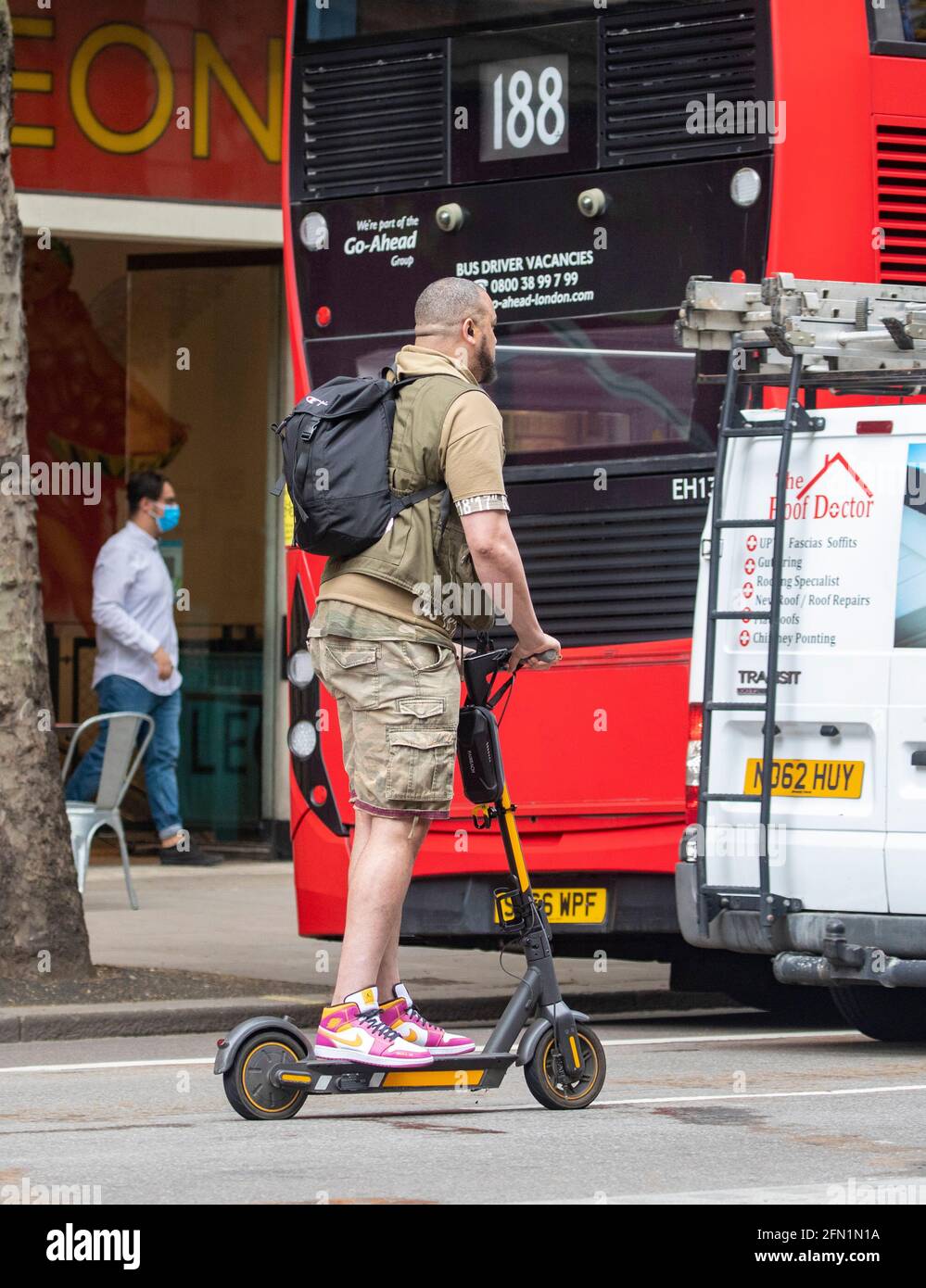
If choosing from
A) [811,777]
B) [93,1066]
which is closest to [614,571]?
[811,777]

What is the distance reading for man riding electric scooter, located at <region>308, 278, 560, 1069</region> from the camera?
6.81 meters

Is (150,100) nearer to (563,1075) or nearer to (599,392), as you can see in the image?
(599,392)

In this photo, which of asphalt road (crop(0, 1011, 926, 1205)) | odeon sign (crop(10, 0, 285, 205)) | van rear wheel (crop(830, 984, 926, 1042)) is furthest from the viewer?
odeon sign (crop(10, 0, 285, 205))

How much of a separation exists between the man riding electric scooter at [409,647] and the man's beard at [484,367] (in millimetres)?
171

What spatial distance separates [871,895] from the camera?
859 centimetres

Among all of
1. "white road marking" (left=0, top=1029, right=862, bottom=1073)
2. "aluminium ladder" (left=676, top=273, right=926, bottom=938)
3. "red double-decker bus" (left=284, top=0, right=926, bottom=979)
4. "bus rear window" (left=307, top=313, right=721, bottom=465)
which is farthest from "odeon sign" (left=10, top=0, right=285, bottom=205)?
"white road marking" (left=0, top=1029, right=862, bottom=1073)

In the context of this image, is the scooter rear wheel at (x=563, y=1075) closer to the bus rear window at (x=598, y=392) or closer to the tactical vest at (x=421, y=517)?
the tactical vest at (x=421, y=517)

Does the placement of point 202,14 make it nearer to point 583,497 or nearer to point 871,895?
point 583,497

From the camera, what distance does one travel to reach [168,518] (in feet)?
50.7

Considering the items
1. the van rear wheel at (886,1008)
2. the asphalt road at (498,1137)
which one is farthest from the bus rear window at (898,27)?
the asphalt road at (498,1137)

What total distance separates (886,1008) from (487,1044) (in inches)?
109

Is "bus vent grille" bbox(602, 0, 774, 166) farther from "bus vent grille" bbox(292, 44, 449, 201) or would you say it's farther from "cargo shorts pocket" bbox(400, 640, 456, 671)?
"cargo shorts pocket" bbox(400, 640, 456, 671)

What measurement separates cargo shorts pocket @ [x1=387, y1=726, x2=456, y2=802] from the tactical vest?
32cm
